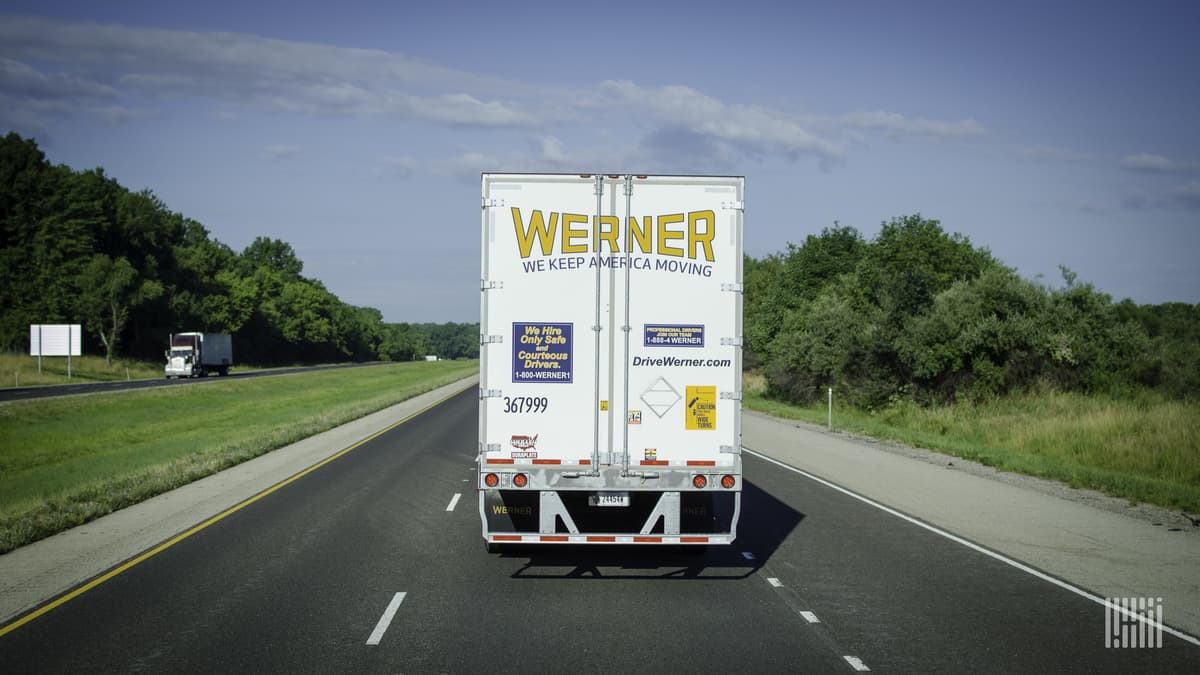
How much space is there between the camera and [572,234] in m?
8.89

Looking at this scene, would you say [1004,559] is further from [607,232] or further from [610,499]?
[607,232]

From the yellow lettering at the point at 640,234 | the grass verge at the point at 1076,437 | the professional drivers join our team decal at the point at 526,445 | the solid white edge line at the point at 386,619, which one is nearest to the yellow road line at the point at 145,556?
the solid white edge line at the point at 386,619

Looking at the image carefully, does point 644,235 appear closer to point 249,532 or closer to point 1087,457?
point 249,532

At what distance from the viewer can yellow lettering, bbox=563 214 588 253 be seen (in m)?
8.88

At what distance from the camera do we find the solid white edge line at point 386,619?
23.5ft

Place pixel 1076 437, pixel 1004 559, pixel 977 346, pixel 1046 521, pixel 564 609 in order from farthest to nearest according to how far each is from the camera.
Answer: pixel 977 346
pixel 1076 437
pixel 1046 521
pixel 1004 559
pixel 564 609

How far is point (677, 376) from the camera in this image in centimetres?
883

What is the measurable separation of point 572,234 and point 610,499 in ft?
8.45

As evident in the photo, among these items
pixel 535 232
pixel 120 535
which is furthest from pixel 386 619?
pixel 120 535

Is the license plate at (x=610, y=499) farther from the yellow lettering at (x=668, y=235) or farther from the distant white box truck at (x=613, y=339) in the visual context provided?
the yellow lettering at (x=668, y=235)

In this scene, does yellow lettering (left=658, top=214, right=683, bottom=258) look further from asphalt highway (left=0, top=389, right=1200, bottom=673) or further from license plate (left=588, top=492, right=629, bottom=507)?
asphalt highway (left=0, top=389, right=1200, bottom=673)

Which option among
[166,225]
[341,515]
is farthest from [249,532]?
[166,225]

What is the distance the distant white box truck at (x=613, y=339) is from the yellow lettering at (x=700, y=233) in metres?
0.01

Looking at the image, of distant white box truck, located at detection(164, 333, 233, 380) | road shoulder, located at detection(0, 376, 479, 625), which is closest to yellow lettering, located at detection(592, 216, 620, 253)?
road shoulder, located at detection(0, 376, 479, 625)
